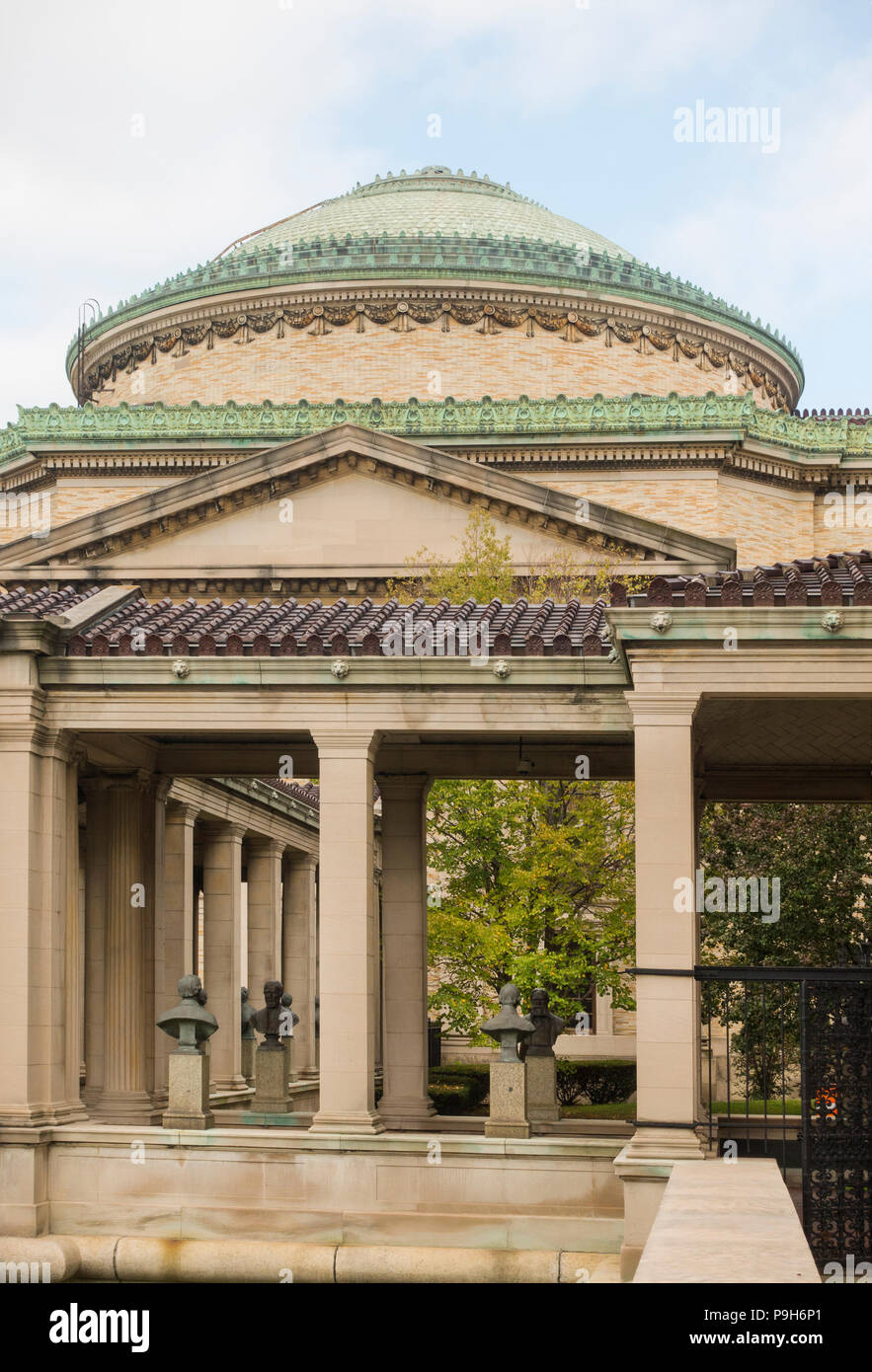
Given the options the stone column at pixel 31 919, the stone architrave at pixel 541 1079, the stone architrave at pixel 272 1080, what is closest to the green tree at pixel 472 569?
the stone architrave at pixel 272 1080

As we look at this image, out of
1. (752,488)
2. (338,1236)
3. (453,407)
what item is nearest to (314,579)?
(453,407)

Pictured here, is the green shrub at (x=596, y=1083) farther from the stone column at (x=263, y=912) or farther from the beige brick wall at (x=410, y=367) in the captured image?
the beige brick wall at (x=410, y=367)

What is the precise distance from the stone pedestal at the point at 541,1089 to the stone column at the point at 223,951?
7.73 m

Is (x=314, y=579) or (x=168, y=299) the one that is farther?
(x=168, y=299)

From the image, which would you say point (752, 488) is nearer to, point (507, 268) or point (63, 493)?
point (507, 268)

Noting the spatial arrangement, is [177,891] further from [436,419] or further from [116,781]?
[436,419]

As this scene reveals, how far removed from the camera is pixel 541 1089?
23266mm

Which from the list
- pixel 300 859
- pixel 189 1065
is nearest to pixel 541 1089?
pixel 189 1065

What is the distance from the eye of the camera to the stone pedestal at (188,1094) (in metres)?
20.6

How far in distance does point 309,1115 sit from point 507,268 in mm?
39005

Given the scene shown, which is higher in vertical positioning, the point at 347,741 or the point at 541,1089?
the point at 347,741

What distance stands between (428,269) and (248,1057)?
31822 mm

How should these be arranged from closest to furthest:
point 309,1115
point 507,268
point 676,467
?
point 309,1115 < point 676,467 < point 507,268

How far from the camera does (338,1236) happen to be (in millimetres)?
19469
